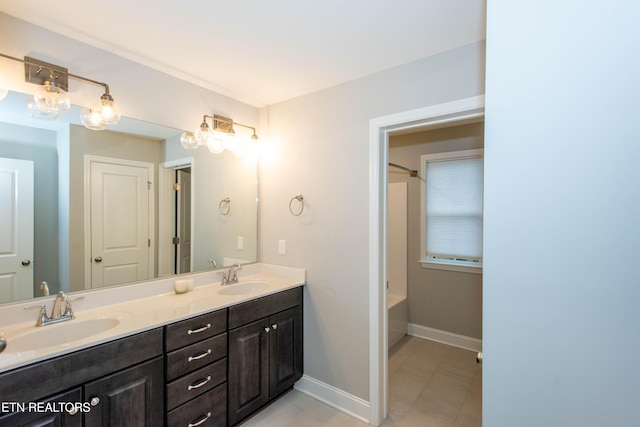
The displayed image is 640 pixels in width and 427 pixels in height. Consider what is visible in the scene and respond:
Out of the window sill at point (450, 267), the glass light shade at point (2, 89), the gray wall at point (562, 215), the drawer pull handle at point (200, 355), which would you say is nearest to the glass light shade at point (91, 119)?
the glass light shade at point (2, 89)

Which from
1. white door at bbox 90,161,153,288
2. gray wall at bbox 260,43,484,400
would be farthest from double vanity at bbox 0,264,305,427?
gray wall at bbox 260,43,484,400

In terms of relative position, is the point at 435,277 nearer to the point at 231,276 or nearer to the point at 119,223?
the point at 231,276

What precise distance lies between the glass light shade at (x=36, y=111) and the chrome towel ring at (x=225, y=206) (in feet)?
3.91

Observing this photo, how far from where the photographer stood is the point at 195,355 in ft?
5.41

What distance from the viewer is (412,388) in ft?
7.98

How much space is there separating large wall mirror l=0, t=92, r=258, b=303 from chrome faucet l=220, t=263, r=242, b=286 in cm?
14

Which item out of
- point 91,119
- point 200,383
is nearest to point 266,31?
point 91,119

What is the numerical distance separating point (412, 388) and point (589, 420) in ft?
6.52

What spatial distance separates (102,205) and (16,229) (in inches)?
15.5

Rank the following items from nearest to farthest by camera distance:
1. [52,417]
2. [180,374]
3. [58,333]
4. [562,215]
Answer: [562,215] → [52,417] → [58,333] → [180,374]

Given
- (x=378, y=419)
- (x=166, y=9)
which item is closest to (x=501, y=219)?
(x=166, y=9)

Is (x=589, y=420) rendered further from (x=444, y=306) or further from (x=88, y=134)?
(x=444, y=306)

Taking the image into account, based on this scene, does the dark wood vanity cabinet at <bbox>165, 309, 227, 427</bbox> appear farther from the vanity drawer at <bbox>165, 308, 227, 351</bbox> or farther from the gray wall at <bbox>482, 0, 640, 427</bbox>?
the gray wall at <bbox>482, 0, 640, 427</bbox>

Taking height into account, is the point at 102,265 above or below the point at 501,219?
below
